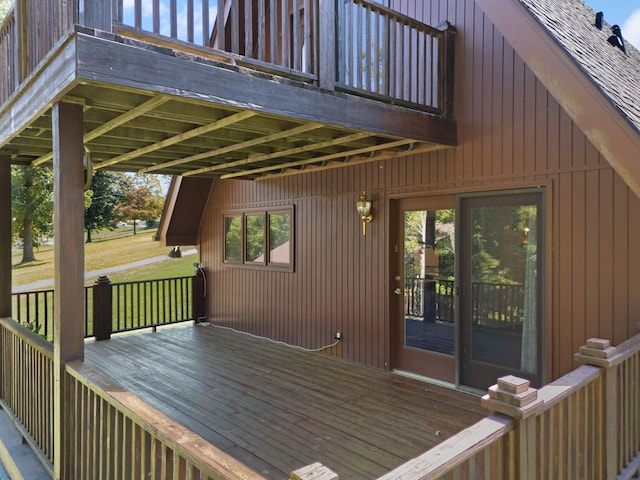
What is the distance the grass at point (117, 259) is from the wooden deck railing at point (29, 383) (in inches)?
395

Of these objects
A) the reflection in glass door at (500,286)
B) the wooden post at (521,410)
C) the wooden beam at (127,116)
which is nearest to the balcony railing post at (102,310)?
the wooden beam at (127,116)

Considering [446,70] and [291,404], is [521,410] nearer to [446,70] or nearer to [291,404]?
[291,404]

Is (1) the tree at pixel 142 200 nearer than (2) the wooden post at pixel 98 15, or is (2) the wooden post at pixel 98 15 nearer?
(2) the wooden post at pixel 98 15

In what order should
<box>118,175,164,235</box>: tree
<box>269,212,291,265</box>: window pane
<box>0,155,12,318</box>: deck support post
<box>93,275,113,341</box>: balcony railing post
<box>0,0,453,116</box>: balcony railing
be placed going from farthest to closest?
<box>118,175,164,235</box>: tree → <box>93,275,113,341</box>: balcony railing post → <box>269,212,291,265</box>: window pane → <box>0,155,12,318</box>: deck support post → <box>0,0,453,116</box>: balcony railing

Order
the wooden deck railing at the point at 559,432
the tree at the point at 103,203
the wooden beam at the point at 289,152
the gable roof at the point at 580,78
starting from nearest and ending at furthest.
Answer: the wooden deck railing at the point at 559,432 → the gable roof at the point at 580,78 → the wooden beam at the point at 289,152 → the tree at the point at 103,203

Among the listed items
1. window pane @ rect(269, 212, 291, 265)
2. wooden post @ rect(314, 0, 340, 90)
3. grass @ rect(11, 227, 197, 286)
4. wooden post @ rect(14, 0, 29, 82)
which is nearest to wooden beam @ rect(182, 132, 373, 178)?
wooden post @ rect(314, 0, 340, 90)

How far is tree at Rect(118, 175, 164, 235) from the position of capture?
15.6 metres

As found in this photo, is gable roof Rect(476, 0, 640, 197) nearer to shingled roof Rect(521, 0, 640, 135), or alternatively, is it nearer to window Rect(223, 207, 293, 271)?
shingled roof Rect(521, 0, 640, 135)

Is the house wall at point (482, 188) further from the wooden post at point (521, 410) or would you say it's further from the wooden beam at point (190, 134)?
the wooden beam at point (190, 134)

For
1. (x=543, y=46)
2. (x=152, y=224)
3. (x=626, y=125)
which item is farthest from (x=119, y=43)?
(x=152, y=224)

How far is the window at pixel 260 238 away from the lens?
6.57m

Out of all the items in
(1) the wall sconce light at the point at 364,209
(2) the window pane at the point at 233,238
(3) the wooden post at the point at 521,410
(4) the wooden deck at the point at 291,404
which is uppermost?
(1) the wall sconce light at the point at 364,209

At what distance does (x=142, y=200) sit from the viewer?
15.8 metres

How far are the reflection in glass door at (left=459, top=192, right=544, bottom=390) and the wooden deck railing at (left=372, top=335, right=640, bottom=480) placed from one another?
1.16 metres
